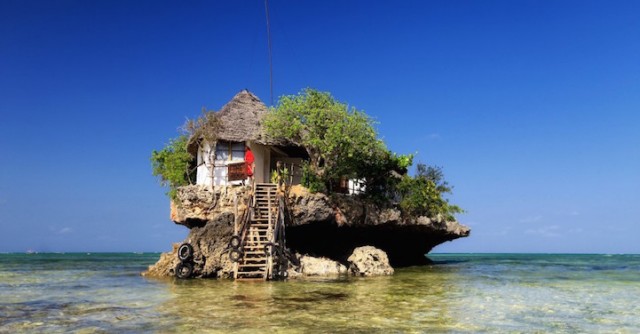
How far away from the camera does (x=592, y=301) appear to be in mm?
14234

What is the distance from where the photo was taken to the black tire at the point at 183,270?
66.5ft

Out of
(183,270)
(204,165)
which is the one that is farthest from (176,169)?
(183,270)

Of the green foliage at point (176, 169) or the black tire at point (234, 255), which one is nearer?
the black tire at point (234, 255)

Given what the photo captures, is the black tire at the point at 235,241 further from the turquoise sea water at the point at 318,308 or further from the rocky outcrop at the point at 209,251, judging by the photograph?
the turquoise sea water at the point at 318,308

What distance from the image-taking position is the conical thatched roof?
2353 cm

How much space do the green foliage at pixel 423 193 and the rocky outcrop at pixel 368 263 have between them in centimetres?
417

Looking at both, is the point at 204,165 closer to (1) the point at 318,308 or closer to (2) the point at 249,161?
(2) the point at 249,161

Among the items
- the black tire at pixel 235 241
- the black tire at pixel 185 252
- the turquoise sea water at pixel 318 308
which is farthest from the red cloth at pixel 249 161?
the turquoise sea water at pixel 318 308

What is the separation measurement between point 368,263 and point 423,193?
6122 millimetres

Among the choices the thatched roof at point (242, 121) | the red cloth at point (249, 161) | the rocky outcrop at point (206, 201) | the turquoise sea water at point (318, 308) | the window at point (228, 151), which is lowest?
the turquoise sea water at point (318, 308)

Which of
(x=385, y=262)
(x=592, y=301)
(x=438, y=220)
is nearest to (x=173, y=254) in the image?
(x=385, y=262)

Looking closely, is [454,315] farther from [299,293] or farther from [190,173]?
[190,173]

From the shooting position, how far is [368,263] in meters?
22.5

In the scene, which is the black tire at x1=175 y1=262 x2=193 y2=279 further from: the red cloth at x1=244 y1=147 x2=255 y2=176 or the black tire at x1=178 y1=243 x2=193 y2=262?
the red cloth at x1=244 y1=147 x2=255 y2=176
